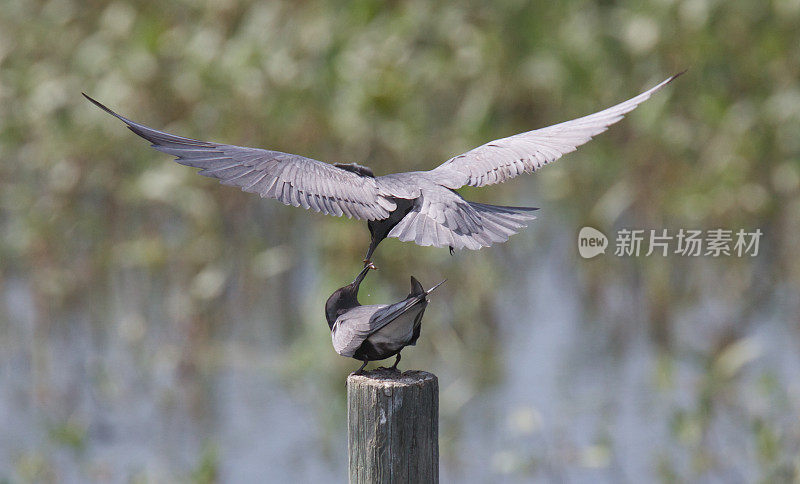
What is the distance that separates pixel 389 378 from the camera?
2.66 m

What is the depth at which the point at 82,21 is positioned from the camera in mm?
7949

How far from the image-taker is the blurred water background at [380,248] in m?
5.23

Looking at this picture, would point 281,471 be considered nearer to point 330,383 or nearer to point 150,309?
point 330,383

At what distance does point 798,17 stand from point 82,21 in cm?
488

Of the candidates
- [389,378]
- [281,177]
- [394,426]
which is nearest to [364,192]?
[281,177]

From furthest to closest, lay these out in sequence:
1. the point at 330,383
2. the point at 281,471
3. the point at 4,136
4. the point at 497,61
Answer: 1. the point at 497,61
2. the point at 4,136
3. the point at 330,383
4. the point at 281,471

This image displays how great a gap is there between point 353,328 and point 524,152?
67cm

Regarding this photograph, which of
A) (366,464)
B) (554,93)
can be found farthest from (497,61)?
(366,464)

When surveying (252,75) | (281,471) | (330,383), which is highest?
(252,75)

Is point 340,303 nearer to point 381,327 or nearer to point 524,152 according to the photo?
point 381,327

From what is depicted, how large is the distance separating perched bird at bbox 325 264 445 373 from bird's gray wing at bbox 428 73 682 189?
0.37m

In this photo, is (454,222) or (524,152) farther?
(524,152)

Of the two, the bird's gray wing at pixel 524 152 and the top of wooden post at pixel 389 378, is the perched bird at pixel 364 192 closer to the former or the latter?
the bird's gray wing at pixel 524 152

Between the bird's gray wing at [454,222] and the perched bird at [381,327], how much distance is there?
0.16 metres
